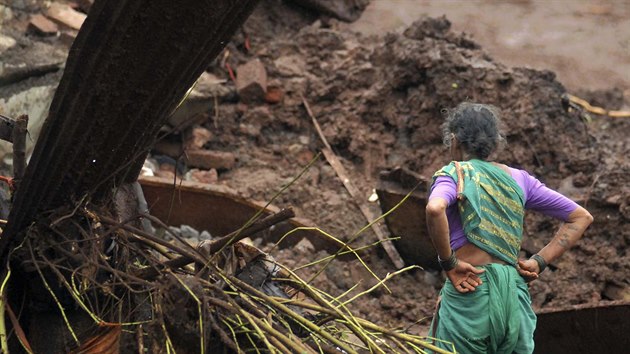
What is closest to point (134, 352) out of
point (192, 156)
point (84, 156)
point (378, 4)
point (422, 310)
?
point (84, 156)

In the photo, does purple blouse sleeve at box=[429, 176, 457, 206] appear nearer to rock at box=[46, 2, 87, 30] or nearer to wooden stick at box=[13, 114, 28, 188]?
wooden stick at box=[13, 114, 28, 188]

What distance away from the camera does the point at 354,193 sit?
27.8 feet

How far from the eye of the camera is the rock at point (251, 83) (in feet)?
31.8

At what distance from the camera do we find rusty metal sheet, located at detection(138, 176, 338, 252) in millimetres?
7504

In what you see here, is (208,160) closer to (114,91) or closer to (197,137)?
(197,137)

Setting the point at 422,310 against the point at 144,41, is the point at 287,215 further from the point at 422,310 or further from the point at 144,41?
the point at 422,310

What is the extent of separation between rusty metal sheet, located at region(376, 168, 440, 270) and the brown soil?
0.31 m

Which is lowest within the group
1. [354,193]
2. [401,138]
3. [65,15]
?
[65,15]

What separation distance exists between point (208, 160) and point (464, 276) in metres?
4.82

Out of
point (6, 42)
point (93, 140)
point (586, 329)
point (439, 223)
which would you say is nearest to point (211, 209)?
point (6, 42)

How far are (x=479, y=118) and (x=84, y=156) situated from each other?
187cm

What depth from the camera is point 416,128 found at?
8.80 meters

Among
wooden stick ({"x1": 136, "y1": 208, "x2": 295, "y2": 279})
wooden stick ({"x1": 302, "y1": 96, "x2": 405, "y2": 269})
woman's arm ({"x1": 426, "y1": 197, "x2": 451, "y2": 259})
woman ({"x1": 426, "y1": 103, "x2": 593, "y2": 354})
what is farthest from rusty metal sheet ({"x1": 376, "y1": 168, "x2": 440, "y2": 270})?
wooden stick ({"x1": 136, "y1": 208, "x2": 295, "y2": 279})

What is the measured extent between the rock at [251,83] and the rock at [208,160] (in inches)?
37.9
